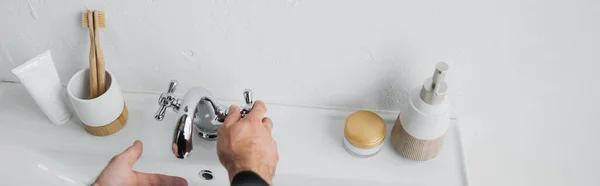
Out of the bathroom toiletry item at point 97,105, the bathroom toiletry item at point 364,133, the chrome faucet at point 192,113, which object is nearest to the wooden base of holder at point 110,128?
the bathroom toiletry item at point 97,105

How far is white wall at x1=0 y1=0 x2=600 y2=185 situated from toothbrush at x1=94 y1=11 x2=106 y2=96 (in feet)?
0.04

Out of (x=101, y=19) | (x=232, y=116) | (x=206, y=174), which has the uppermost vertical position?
(x=101, y=19)

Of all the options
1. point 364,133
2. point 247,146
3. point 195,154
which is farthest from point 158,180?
point 364,133

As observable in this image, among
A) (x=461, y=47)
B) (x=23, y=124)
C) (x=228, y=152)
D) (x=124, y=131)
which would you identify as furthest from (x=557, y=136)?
(x=23, y=124)

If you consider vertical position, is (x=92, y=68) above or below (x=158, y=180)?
above

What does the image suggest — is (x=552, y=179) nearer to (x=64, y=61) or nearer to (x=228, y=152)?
(x=228, y=152)

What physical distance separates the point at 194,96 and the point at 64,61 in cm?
22

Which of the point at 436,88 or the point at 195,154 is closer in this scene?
the point at 436,88

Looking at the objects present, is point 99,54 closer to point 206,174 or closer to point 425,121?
point 206,174

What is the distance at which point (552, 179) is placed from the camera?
2.36 ft

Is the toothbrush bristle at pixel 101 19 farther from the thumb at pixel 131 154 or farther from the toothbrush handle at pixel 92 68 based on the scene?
the thumb at pixel 131 154

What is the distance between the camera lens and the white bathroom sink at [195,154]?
64cm

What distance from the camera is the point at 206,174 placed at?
0.66m

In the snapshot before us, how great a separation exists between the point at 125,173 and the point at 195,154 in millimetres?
98
